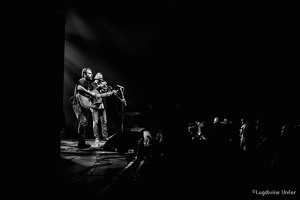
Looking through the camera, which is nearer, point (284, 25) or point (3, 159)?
point (3, 159)

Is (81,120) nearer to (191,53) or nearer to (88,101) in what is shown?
(88,101)

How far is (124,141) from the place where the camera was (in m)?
3.98

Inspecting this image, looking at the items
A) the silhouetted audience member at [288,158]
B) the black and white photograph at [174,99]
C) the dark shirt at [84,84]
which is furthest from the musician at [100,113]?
the silhouetted audience member at [288,158]

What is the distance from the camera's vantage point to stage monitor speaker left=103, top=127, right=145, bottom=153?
153 inches

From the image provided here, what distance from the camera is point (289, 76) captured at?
10570 millimetres

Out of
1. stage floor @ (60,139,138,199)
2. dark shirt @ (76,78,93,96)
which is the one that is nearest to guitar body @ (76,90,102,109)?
dark shirt @ (76,78,93,96)

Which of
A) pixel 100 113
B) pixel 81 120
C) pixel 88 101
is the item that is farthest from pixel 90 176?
pixel 100 113

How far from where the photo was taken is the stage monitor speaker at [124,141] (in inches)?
153

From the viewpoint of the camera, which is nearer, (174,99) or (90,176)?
(90,176)

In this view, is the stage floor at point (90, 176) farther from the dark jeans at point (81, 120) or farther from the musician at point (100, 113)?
the musician at point (100, 113)

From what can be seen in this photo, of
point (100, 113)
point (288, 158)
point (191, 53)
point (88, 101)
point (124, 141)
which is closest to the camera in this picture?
point (288, 158)

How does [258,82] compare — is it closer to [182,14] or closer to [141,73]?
[182,14]

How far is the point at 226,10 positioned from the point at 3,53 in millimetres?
8718

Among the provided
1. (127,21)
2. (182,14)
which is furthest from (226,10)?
(127,21)
